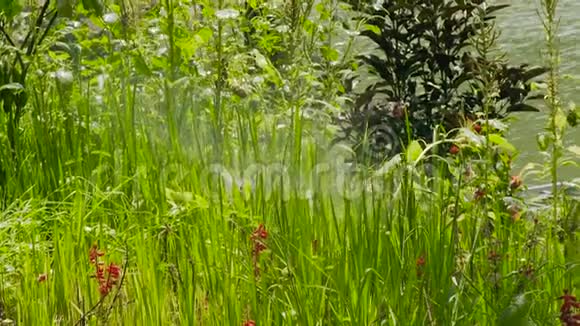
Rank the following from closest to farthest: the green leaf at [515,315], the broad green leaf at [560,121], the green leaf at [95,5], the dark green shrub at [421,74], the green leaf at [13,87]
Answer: the green leaf at [515,315] < the broad green leaf at [560,121] < the green leaf at [95,5] < the green leaf at [13,87] < the dark green shrub at [421,74]

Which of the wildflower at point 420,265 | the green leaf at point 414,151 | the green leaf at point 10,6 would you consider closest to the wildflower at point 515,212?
the green leaf at point 414,151

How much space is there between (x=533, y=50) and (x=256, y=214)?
491 centimetres

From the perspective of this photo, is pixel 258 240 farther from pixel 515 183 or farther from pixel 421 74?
pixel 421 74

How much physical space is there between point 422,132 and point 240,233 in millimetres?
1877

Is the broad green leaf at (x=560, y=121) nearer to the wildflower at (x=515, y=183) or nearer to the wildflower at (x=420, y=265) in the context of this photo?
the wildflower at (x=515, y=183)

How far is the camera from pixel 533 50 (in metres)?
7.17

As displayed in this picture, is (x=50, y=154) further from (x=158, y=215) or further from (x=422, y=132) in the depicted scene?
(x=422, y=132)

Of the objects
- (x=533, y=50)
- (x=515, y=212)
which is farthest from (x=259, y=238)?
(x=533, y=50)

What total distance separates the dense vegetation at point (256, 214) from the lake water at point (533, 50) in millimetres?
1709

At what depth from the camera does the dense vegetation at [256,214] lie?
224cm

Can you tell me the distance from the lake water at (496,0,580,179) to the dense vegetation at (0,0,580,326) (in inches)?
67.3

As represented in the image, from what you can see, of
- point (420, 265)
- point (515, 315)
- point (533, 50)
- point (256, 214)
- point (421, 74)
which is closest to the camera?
point (515, 315)

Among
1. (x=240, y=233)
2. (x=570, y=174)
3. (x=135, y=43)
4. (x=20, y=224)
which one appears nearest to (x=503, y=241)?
(x=240, y=233)

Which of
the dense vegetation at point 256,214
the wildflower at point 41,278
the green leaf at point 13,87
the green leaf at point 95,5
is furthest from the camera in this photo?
the green leaf at point 13,87
